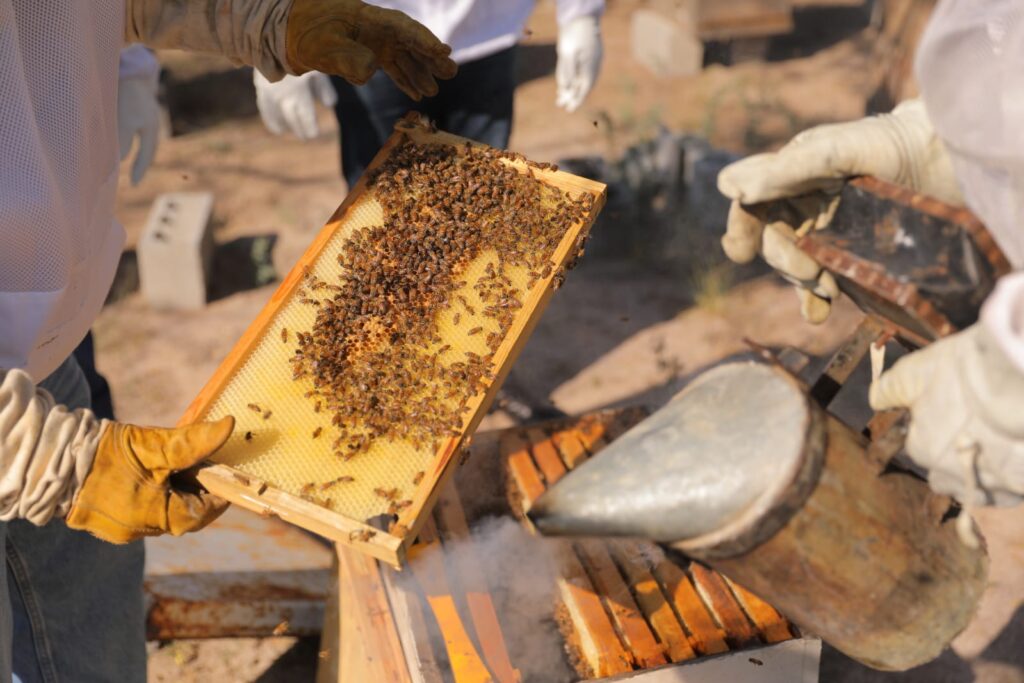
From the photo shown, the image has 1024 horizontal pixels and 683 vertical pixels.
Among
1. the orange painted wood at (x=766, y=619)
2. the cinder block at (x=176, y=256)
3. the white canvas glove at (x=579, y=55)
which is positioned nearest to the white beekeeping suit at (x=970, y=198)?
the orange painted wood at (x=766, y=619)

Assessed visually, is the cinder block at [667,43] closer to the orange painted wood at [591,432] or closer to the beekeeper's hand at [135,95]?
the beekeeper's hand at [135,95]

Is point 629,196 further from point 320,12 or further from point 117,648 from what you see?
point 117,648

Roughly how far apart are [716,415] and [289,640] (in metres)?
3.22

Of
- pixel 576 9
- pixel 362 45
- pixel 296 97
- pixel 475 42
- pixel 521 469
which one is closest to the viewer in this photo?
pixel 362 45

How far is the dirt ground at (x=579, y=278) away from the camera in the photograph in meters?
4.54

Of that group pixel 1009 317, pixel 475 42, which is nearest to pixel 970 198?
pixel 1009 317

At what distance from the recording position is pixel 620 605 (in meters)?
3.36

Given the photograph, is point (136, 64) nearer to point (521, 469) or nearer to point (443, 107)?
point (443, 107)

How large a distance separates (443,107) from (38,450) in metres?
3.19

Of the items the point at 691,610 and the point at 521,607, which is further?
the point at 521,607

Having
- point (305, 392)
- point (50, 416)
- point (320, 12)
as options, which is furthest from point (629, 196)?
point (50, 416)

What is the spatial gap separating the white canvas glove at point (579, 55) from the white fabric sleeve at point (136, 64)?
7.81 ft

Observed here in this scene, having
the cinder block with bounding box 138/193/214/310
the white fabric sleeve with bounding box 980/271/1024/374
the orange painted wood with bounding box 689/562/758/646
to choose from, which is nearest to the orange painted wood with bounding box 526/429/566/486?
the orange painted wood with bounding box 689/562/758/646

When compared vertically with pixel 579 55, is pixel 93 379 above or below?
below
